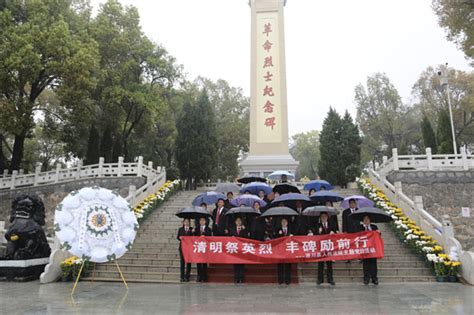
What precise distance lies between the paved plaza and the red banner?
474mm

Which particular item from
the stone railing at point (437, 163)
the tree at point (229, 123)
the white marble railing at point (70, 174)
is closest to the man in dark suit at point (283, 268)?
the stone railing at point (437, 163)

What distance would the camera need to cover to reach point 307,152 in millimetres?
42344

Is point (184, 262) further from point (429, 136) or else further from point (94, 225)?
point (429, 136)

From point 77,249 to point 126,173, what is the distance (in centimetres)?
A: 977

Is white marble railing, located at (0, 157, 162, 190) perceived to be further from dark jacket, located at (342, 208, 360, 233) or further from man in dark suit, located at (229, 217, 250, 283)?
dark jacket, located at (342, 208, 360, 233)

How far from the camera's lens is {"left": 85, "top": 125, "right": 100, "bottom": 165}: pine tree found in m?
19.7

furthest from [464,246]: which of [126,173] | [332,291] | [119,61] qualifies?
[119,61]

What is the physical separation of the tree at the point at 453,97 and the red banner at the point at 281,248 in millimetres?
20786

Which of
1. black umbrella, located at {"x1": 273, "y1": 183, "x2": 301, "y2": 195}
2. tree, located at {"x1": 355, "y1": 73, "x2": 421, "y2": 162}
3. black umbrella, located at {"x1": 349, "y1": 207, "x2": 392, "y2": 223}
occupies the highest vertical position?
tree, located at {"x1": 355, "y1": 73, "x2": 421, "y2": 162}

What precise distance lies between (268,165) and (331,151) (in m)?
5.71

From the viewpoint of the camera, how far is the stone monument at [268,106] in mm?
16344

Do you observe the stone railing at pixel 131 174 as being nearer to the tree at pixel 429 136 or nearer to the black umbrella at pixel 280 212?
the black umbrella at pixel 280 212

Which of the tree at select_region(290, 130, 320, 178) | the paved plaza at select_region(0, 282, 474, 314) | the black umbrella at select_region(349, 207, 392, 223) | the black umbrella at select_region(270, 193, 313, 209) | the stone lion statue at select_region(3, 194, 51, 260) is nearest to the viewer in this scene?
the paved plaza at select_region(0, 282, 474, 314)

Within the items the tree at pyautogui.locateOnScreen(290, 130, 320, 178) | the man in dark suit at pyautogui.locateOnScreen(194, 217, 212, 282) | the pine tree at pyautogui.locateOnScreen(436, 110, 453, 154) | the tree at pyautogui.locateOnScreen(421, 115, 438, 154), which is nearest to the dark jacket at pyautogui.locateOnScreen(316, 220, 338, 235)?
the man in dark suit at pyautogui.locateOnScreen(194, 217, 212, 282)
